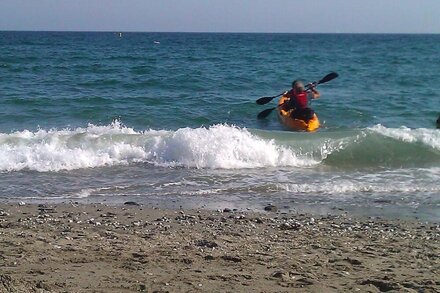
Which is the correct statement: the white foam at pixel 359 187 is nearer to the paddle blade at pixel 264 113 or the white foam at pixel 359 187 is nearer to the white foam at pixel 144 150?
the white foam at pixel 144 150

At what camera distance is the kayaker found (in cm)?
1428

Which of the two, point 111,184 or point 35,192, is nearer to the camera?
point 35,192

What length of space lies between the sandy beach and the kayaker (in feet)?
22.4

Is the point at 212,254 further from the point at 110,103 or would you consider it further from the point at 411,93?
the point at 411,93

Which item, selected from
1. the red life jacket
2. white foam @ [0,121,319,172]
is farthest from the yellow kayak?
white foam @ [0,121,319,172]

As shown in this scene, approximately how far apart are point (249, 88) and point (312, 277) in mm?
17121

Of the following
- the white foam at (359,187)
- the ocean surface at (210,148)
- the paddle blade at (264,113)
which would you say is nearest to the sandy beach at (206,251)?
the ocean surface at (210,148)

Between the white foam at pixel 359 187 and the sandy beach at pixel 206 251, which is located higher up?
the sandy beach at pixel 206 251

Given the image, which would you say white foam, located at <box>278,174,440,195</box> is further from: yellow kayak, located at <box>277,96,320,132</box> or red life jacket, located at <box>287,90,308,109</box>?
red life jacket, located at <box>287,90,308,109</box>

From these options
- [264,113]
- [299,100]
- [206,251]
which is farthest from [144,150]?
[206,251]

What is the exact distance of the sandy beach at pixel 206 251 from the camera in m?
4.75

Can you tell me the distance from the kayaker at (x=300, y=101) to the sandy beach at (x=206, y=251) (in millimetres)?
6830

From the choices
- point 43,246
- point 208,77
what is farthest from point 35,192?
point 208,77

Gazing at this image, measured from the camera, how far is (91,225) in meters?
6.77
